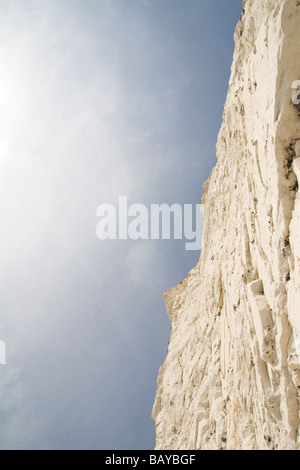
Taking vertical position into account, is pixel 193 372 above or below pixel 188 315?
below

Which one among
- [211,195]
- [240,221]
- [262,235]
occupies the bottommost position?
[262,235]

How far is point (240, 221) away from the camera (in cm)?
1191

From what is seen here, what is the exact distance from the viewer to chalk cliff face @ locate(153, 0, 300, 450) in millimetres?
7434

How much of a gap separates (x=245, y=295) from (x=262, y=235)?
207 cm

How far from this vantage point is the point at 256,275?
9648mm

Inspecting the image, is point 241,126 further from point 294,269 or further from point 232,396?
point 232,396

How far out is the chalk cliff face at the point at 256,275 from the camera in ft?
24.4

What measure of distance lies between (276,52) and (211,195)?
11.5m

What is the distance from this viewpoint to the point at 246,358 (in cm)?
939

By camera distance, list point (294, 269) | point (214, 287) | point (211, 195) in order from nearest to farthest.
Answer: point (294, 269)
point (214, 287)
point (211, 195)
